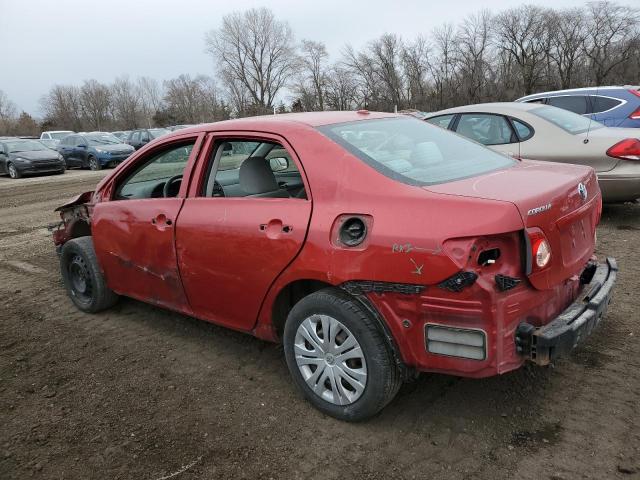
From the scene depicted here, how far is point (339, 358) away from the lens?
2.80m

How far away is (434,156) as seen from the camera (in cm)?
317

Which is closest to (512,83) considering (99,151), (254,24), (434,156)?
(254,24)

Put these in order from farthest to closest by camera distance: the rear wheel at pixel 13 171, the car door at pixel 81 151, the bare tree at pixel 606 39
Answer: the bare tree at pixel 606 39 → the car door at pixel 81 151 → the rear wheel at pixel 13 171

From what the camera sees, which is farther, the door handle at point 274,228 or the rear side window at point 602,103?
the rear side window at point 602,103

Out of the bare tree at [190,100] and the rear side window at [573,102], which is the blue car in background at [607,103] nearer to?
the rear side window at [573,102]

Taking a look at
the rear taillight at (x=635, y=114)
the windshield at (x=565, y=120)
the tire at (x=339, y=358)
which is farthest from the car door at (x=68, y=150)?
the tire at (x=339, y=358)

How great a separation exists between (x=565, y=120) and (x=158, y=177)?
16.7ft

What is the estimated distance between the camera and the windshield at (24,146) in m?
20.5

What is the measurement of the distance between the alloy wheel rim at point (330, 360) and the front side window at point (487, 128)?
463cm

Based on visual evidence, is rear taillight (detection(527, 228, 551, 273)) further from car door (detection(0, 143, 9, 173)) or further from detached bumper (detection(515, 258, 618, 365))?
car door (detection(0, 143, 9, 173))

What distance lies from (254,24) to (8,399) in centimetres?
7922

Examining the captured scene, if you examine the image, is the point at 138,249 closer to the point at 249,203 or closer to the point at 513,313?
the point at 249,203

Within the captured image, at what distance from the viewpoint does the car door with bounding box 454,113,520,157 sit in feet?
21.9

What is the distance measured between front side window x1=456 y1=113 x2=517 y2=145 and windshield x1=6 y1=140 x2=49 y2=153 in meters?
18.6
